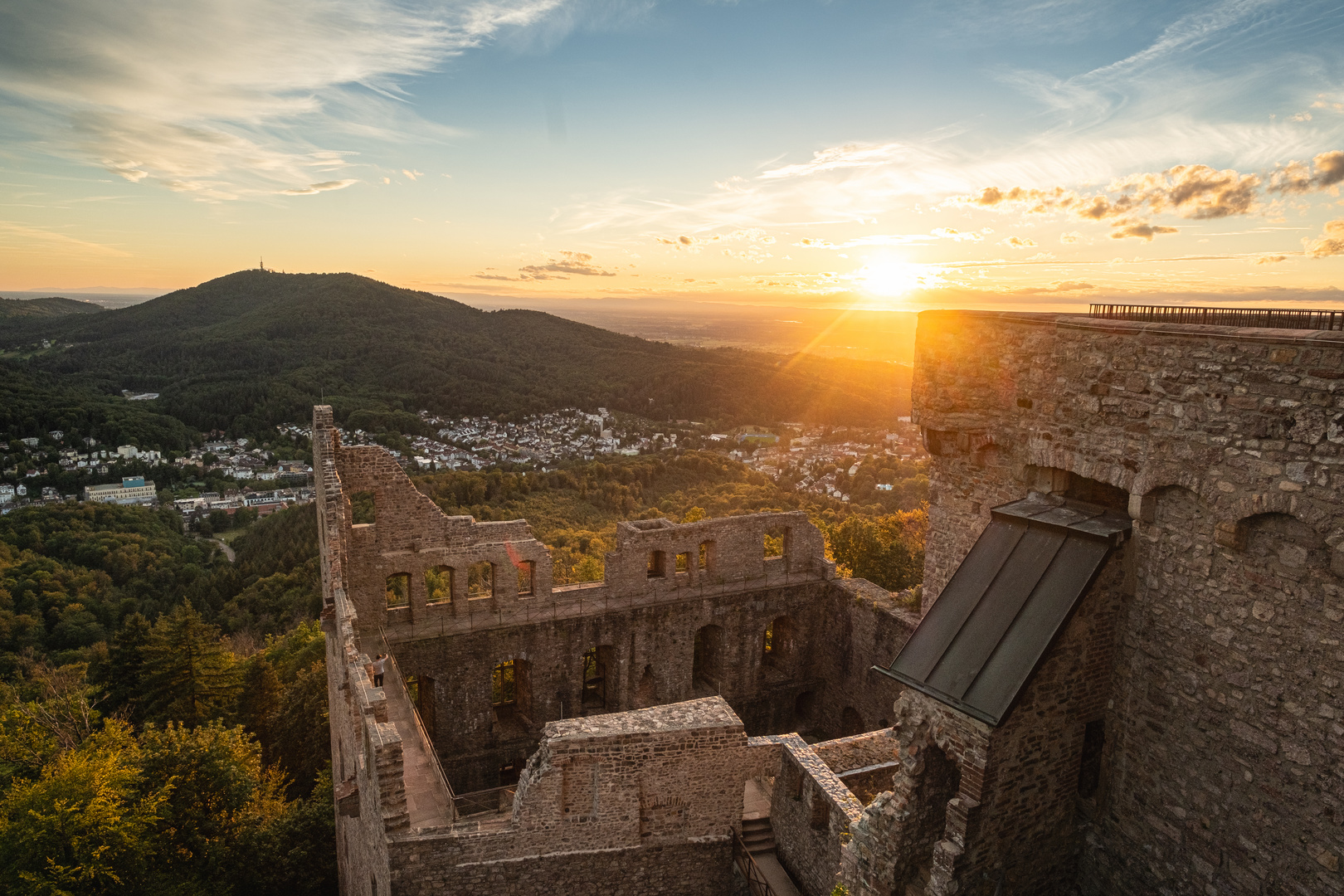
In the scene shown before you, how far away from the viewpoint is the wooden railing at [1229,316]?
6320 mm

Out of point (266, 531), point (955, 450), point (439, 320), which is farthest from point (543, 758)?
point (439, 320)

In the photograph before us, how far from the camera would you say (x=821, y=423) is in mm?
73250

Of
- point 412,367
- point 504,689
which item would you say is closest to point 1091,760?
point 504,689

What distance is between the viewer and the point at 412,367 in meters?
89.7

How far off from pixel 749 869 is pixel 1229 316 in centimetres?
1099

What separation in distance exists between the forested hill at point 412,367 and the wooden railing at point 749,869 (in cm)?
6087

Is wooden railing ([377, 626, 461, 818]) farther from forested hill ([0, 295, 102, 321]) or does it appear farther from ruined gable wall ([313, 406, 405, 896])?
forested hill ([0, 295, 102, 321])

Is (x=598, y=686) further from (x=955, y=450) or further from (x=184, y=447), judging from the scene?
(x=184, y=447)

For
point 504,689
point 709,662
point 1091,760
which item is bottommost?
point 504,689

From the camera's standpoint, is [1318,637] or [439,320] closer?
[1318,637]

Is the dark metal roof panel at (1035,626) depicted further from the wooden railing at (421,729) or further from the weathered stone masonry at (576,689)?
the wooden railing at (421,729)

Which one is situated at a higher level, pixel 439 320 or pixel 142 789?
pixel 439 320

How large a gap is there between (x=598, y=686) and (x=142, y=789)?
44.1ft

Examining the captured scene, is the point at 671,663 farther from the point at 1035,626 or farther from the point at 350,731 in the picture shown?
the point at 1035,626
